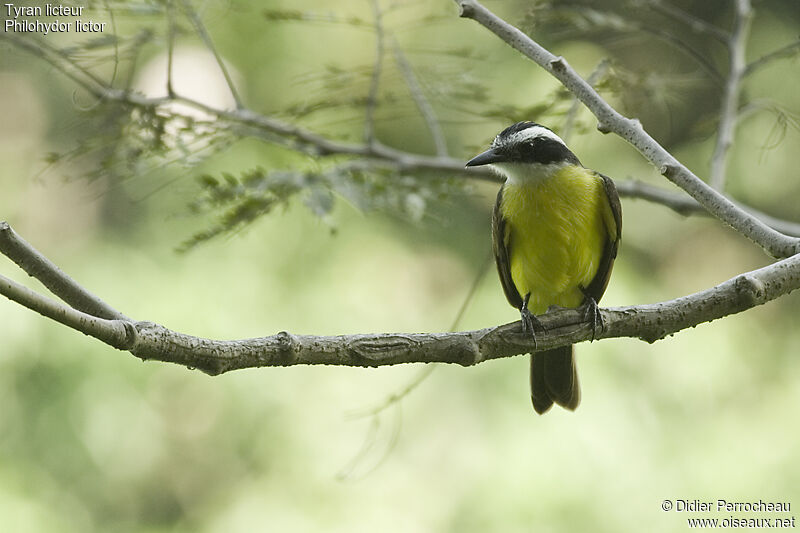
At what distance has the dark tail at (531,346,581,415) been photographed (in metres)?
3.39

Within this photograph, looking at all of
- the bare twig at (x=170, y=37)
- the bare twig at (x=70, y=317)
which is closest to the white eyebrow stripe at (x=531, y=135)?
the bare twig at (x=170, y=37)

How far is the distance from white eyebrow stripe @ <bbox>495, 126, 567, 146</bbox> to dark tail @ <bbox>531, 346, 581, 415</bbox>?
806 mm

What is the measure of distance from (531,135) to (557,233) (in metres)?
0.38

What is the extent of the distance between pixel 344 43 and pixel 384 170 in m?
2.59

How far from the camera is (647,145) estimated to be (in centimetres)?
226

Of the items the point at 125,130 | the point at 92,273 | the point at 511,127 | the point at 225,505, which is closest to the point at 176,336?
the point at 125,130

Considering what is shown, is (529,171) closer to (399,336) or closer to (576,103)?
(576,103)

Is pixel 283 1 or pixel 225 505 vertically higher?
pixel 283 1

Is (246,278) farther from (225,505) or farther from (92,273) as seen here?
(225,505)

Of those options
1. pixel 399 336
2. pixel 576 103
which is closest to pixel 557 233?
pixel 576 103

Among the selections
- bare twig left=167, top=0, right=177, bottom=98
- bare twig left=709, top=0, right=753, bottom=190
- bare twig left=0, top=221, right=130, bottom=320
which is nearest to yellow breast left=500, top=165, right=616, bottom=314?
bare twig left=709, top=0, right=753, bottom=190

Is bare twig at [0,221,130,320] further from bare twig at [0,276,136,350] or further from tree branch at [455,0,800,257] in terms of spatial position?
tree branch at [455,0,800,257]

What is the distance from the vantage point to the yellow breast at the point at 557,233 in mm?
3229

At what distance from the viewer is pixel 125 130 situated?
9.80ft
